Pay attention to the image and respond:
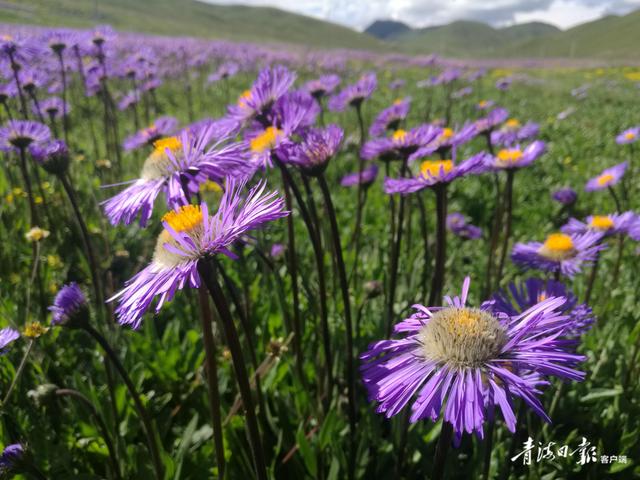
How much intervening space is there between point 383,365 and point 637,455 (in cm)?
156

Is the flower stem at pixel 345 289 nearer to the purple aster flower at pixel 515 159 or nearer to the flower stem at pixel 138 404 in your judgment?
the flower stem at pixel 138 404

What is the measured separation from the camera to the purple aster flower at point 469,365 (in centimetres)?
101

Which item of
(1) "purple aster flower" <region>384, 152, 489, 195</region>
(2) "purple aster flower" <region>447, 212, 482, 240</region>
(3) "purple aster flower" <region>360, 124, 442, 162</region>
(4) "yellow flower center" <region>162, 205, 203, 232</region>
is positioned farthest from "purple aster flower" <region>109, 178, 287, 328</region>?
(2) "purple aster flower" <region>447, 212, 482, 240</region>

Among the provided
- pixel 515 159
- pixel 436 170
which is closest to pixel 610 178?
pixel 515 159

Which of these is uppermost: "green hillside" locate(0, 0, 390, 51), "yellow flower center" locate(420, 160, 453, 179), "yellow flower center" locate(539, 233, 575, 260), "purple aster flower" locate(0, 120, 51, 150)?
"green hillside" locate(0, 0, 390, 51)

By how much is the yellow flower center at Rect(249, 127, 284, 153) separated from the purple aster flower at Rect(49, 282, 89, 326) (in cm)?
87

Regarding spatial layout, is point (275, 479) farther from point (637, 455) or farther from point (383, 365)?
point (637, 455)

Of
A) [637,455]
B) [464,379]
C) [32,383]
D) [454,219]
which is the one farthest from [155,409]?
[454,219]

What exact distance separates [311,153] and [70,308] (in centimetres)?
104

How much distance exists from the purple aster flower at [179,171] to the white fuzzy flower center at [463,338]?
90 cm

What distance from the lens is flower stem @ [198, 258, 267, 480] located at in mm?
1134

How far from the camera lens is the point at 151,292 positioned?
119cm

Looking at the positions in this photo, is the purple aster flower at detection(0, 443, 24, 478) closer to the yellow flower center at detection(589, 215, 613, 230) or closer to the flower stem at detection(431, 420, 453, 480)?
the flower stem at detection(431, 420, 453, 480)

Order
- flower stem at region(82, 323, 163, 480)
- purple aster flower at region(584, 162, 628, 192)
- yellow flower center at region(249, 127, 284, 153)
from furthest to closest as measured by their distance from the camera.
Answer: purple aster flower at region(584, 162, 628, 192) → yellow flower center at region(249, 127, 284, 153) → flower stem at region(82, 323, 163, 480)
